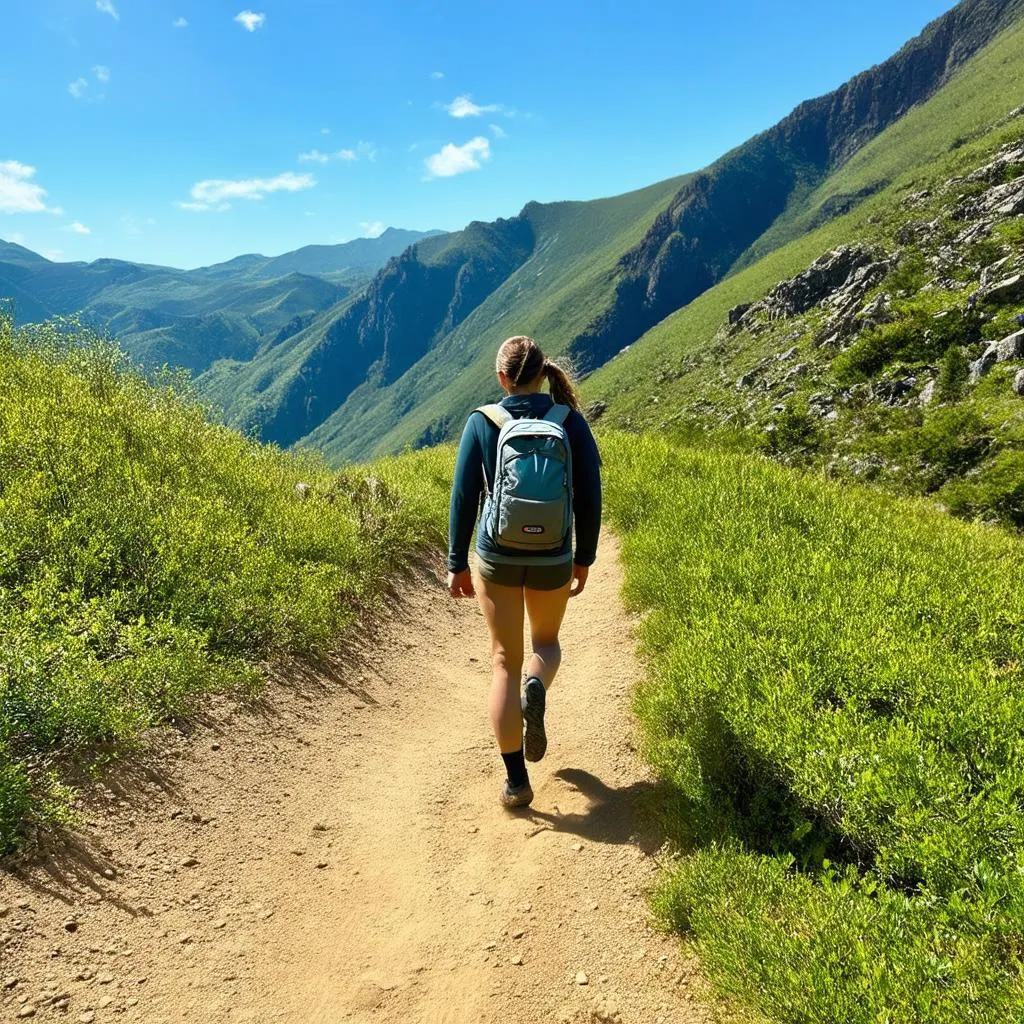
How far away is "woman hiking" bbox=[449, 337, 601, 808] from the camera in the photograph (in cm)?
362

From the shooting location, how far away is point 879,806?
3.02 metres

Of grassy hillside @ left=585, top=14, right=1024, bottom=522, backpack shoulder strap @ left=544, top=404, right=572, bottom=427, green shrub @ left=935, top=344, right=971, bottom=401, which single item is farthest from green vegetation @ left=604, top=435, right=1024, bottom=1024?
green shrub @ left=935, top=344, right=971, bottom=401

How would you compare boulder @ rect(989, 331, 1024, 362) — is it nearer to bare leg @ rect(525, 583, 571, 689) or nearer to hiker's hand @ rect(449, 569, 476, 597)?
bare leg @ rect(525, 583, 571, 689)

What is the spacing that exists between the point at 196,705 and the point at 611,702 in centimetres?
325

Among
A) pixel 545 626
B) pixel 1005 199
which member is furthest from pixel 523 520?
pixel 1005 199

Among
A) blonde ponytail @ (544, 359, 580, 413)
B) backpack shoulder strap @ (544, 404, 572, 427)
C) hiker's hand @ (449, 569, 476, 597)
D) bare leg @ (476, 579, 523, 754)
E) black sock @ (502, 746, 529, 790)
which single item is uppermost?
blonde ponytail @ (544, 359, 580, 413)

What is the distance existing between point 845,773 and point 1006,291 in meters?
26.7

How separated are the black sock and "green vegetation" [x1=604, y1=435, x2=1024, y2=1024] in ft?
2.91

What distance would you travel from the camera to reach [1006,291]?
22.8 m

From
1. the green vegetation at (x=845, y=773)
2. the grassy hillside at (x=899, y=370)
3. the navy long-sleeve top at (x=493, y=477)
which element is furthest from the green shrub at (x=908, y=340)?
the navy long-sleeve top at (x=493, y=477)

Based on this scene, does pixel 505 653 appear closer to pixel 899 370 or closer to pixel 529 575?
pixel 529 575

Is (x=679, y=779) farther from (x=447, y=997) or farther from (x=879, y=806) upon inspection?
(x=447, y=997)

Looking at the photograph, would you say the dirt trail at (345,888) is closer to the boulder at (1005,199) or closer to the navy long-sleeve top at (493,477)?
the navy long-sleeve top at (493,477)

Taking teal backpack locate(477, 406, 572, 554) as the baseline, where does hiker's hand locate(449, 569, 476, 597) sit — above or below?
below
